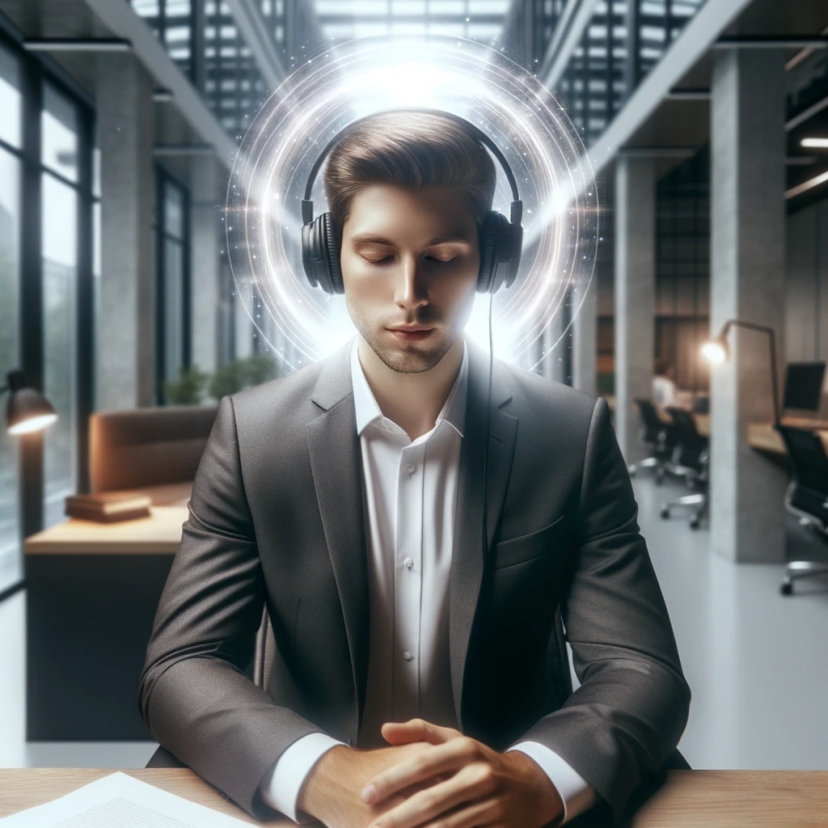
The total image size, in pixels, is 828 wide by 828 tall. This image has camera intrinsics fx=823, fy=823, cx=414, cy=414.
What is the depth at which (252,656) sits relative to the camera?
1.40 meters

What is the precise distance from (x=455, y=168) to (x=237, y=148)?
312 millimetres

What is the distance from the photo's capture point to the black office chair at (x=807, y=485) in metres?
4.67

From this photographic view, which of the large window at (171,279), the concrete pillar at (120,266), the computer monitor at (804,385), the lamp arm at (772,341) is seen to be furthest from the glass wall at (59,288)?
the computer monitor at (804,385)

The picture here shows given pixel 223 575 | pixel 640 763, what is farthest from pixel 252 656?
pixel 640 763

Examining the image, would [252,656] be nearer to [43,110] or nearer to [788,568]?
[788,568]

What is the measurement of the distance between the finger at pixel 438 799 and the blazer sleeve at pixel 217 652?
18 cm

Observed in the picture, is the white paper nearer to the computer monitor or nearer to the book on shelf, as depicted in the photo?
the book on shelf

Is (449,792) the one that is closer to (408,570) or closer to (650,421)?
(408,570)

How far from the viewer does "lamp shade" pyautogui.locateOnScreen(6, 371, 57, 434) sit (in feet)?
8.64

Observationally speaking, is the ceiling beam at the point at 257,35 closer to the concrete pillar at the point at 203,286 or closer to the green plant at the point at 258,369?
the concrete pillar at the point at 203,286

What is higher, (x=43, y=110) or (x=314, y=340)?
(x=43, y=110)

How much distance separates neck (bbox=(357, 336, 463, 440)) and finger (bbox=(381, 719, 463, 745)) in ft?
1.67

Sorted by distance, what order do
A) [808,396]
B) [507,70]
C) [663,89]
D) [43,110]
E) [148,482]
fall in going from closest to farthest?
[507,70], [148,482], [43,110], [808,396], [663,89]

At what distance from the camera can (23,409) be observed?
2637 mm
